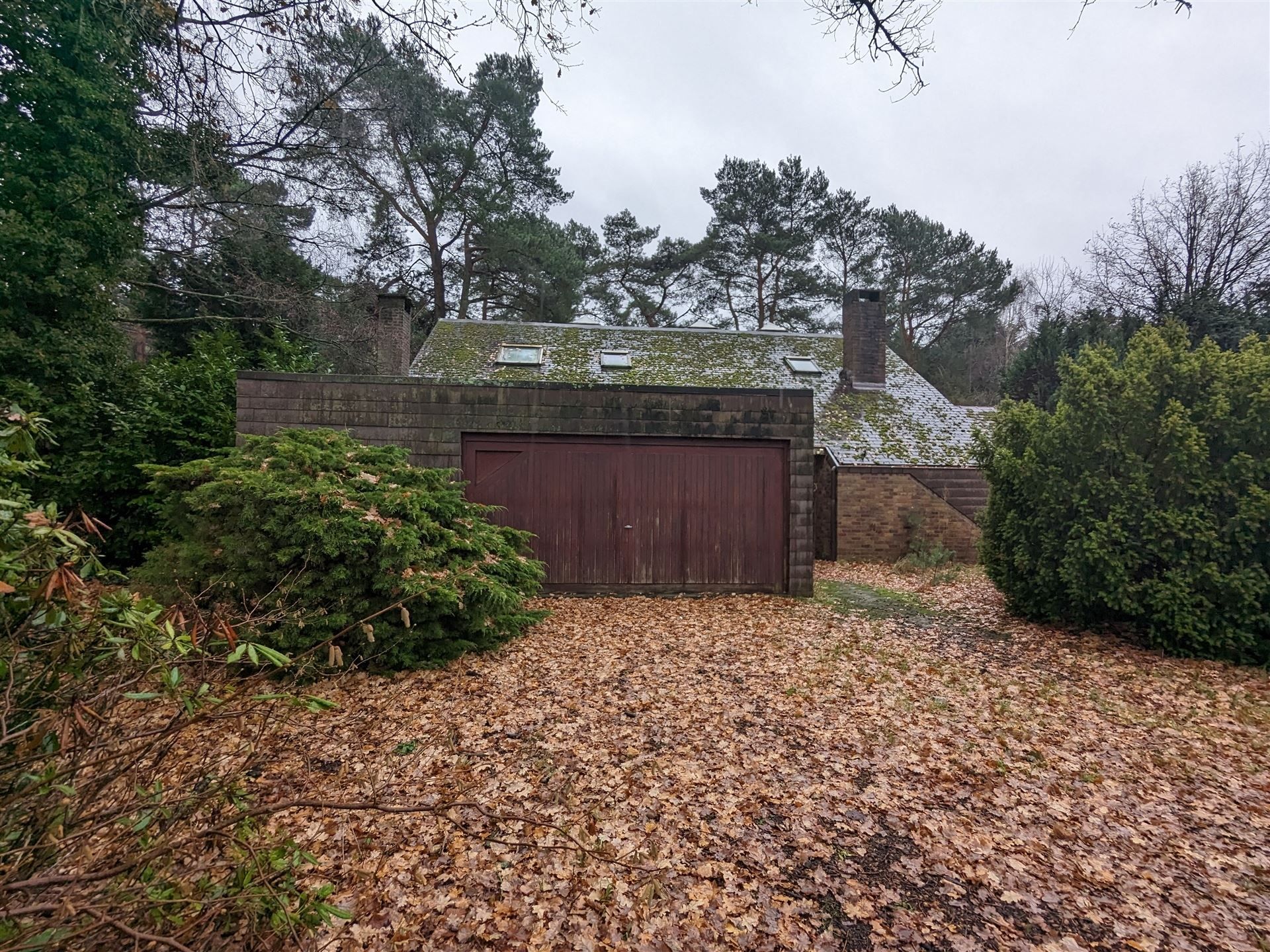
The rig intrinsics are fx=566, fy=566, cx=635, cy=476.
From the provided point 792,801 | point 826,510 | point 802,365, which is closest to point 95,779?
point 792,801

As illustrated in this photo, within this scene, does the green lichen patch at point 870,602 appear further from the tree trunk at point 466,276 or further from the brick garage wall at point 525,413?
the tree trunk at point 466,276

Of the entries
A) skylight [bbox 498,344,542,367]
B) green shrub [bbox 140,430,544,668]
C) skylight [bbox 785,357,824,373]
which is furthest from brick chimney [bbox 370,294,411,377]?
skylight [bbox 785,357,824,373]

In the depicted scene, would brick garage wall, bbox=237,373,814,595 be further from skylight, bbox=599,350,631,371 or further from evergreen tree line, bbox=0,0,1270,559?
skylight, bbox=599,350,631,371

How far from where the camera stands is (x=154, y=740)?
152 centimetres

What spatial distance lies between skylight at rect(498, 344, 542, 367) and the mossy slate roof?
0.19 meters

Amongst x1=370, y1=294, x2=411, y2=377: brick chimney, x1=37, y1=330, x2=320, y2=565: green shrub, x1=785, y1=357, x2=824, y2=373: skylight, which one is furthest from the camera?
x1=785, y1=357, x2=824, y2=373: skylight

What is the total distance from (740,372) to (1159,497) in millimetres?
9768

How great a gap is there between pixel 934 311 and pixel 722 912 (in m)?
26.7

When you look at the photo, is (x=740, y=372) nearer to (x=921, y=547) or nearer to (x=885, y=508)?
(x=885, y=508)

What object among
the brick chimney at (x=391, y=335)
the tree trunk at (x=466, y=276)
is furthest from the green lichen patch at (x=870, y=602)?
the tree trunk at (x=466, y=276)

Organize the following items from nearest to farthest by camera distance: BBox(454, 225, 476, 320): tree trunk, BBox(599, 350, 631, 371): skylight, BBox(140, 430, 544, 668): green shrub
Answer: BBox(140, 430, 544, 668): green shrub → BBox(599, 350, 631, 371): skylight → BBox(454, 225, 476, 320): tree trunk

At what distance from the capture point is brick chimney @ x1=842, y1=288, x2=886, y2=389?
47.6 ft

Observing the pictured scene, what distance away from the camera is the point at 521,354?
1450cm

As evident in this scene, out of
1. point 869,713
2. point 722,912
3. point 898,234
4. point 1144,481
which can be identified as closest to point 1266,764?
point 869,713
